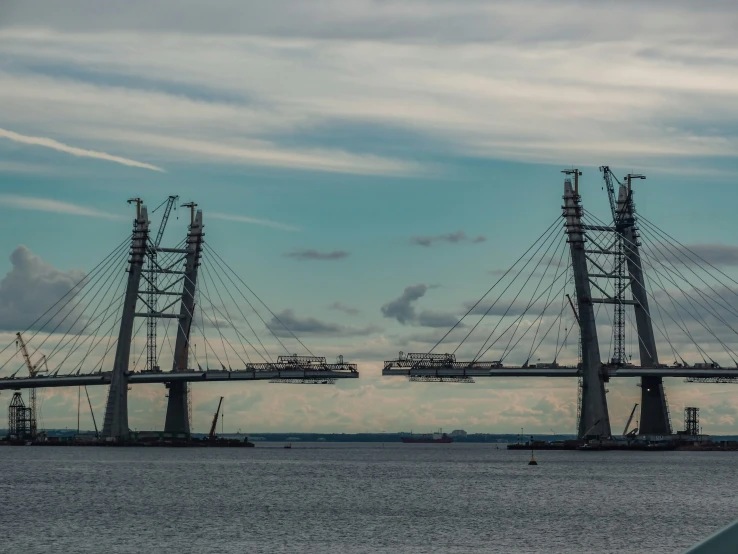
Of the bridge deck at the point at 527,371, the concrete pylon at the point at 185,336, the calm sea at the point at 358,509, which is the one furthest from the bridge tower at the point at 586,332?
the concrete pylon at the point at 185,336

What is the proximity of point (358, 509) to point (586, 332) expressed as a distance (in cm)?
7412

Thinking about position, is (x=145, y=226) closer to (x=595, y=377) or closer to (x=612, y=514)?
(x=595, y=377)

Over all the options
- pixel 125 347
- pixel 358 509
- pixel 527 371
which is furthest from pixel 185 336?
pixel 358 509

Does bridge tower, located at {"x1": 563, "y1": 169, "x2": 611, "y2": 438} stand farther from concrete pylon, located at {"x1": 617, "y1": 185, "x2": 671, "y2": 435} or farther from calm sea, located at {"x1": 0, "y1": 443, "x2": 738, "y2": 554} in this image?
calm sea, located at {"x1": 0, "y1": 443, "x2": 738, "y2": 554}

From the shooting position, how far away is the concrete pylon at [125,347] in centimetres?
14662

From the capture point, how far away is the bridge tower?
13188 centimetres

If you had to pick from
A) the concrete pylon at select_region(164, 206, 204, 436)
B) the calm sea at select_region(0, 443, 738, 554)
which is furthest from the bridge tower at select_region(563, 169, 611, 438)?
the concrete pylon at select_region(164, 206, 204, 436)

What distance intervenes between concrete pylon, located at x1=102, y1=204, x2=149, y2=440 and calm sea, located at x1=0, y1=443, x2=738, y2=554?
116 feet

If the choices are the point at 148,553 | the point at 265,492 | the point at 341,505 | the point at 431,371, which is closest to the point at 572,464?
the point at 431,371

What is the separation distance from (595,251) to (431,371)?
989 inches

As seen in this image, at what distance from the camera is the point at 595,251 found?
138m

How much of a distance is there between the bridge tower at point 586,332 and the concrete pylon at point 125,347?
54.5m

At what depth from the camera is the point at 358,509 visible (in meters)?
64.1

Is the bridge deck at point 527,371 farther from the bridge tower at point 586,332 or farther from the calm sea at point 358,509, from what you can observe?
the calm sea at point 358,509
